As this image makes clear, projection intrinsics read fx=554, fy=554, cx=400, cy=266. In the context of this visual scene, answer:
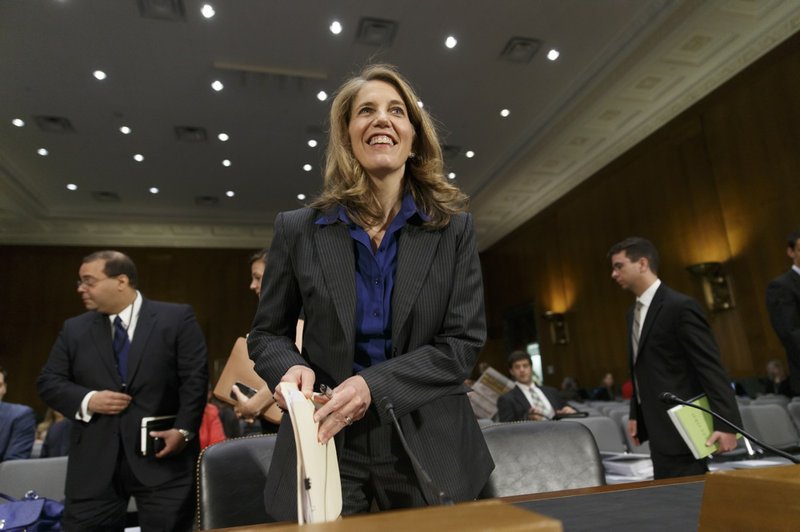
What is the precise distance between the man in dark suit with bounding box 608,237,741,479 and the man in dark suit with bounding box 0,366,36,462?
3.31 m

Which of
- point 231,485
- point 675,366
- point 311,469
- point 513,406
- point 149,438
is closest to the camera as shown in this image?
point 311,469

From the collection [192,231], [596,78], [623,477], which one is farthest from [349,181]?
[192,231]

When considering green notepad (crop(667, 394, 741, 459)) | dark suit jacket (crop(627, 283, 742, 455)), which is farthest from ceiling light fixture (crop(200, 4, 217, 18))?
green notepad (crop(667, 394, 741, 459))

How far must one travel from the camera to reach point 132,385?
7.13 feet

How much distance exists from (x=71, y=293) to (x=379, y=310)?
41.8 ft

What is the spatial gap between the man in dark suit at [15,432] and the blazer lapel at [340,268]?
9.97ft

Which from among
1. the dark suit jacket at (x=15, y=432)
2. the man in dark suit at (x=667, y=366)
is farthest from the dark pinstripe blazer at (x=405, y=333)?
the dark suit jacket at (x=15, y=432)

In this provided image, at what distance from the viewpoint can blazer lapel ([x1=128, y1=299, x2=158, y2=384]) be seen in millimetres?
2186

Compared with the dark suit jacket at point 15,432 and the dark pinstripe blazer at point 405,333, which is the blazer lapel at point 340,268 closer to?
the dark pinstripe blazer at point 405,333

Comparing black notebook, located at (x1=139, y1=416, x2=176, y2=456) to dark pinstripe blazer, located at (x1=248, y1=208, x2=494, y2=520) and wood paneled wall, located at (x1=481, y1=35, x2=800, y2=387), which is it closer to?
dark pinstripe blazer, located at (x1=248, y1=208, x2=494, y2=520)

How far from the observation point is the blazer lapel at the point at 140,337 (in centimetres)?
219

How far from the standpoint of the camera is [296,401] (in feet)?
2.25

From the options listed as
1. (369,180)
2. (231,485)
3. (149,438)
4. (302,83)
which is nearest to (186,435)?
(149,438)

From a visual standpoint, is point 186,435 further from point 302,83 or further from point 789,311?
point 302,83
